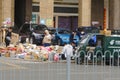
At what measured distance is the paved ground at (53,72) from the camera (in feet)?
28.5

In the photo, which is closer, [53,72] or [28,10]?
[53,72]

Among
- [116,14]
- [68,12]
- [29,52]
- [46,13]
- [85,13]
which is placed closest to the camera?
[29,52]

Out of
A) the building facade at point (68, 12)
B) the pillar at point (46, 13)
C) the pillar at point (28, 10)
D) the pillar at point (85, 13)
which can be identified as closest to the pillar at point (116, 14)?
the building facade at point (68, 12)

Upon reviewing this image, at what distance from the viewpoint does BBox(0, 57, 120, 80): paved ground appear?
8695 mm

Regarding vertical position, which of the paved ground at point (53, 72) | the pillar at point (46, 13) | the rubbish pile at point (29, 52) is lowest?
the rubbish pile at point (29, 52)

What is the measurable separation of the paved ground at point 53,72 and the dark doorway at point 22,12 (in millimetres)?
45314

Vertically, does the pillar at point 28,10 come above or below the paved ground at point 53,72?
above

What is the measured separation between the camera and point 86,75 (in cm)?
921

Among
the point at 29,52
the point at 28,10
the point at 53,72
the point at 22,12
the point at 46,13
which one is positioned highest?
the point at 28,10

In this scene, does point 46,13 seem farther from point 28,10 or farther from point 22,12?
point 22,12

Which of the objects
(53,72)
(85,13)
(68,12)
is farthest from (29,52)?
(68,12)

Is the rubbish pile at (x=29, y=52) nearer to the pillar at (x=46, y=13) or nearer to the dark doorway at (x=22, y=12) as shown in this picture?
the pillar at (x=46, y=13)

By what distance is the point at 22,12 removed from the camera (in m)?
56.9

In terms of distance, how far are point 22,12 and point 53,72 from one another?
4835cm
